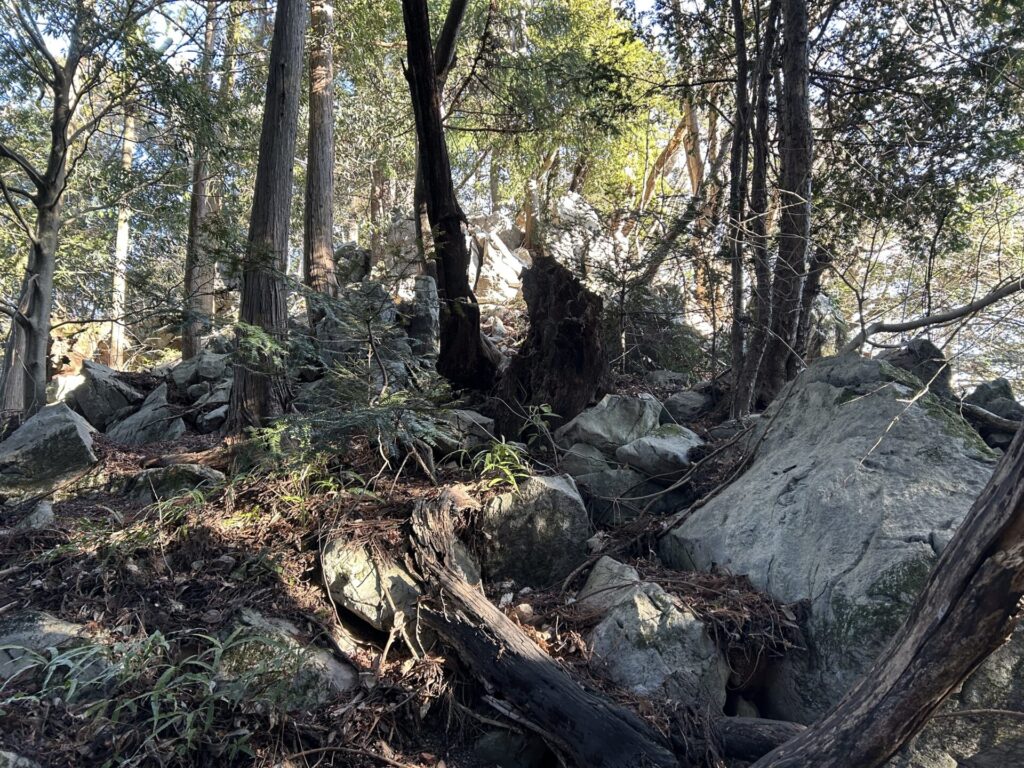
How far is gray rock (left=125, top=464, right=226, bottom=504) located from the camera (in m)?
4.99

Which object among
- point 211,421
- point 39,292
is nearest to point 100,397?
point 39,292

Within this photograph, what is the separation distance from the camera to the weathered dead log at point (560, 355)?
19.9 feet

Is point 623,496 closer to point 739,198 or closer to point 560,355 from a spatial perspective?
point 560,355

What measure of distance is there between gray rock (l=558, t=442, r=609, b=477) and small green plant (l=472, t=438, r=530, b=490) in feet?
1.26

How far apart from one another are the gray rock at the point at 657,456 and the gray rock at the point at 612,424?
0.20 metres

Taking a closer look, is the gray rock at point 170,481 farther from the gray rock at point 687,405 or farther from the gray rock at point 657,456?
the gray rock at point 687,405

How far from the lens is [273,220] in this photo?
6344mm

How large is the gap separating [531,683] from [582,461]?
230 cm

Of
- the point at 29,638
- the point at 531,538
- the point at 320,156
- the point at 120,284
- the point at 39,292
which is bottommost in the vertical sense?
the point at 29,638

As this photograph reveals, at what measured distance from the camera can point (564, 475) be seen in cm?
494

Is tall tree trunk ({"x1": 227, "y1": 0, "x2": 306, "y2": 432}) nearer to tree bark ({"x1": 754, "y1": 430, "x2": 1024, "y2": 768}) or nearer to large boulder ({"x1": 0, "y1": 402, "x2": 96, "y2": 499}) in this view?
large boulder ({"x1": 0, "y1": 402, "x2": 96, "y2": 499})

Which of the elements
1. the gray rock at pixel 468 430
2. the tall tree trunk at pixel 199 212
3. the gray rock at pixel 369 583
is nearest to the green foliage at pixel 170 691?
the gray rock at pixel 369 583

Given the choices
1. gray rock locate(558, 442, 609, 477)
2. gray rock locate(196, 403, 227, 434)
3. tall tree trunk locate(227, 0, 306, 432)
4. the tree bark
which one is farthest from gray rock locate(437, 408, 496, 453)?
the tree bark

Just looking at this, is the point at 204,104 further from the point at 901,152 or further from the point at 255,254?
the point at 901,152
